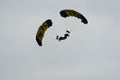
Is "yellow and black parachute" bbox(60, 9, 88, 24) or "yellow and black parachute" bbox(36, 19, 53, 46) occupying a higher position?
"yellow and black parachute" bbox(60, 9, 88, 24)

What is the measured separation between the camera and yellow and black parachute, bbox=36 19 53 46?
58.5m

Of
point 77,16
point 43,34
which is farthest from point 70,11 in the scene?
point 43,34

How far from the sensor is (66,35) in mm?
58875

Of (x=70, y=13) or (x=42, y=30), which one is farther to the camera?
(x=70, y=13)

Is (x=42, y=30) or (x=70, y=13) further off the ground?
(x=70, y=13)

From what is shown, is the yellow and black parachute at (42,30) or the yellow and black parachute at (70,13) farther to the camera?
the yellow and black parachute at (70,13)

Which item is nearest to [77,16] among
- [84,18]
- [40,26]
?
[84,18]

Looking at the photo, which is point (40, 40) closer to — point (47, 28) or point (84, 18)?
point (47, 28)

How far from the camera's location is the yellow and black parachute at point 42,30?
58.5 m

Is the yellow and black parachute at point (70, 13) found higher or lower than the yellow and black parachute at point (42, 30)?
higher

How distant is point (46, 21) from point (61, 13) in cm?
235

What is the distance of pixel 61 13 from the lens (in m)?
59.9

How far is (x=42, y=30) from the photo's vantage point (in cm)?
5881

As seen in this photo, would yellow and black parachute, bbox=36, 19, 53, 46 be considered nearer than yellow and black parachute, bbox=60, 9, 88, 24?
Yes
